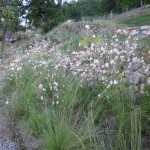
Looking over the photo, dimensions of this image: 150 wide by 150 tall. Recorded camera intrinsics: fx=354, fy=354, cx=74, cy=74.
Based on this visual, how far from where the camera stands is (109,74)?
425 cm

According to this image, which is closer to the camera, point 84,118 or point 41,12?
point 84,118

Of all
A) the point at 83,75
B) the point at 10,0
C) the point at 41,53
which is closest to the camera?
the point at 83,75

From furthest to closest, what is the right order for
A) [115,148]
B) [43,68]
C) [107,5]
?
[107,5] < [43,68] < [115,148]

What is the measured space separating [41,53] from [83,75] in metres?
2.72

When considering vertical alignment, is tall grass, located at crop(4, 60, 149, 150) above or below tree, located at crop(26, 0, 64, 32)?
below

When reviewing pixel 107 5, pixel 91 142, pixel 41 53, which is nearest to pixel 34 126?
pixel 91 142

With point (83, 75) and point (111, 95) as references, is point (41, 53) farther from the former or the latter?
point (111, 95)

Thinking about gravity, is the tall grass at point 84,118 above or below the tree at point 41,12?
below

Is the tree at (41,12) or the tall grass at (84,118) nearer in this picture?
the tall grass at (84,118)

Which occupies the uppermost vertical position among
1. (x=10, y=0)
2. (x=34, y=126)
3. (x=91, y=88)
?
(x=10, y=0)

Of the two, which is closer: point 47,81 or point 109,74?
point 109,74

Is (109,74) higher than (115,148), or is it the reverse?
(109,74)

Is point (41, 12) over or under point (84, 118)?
over

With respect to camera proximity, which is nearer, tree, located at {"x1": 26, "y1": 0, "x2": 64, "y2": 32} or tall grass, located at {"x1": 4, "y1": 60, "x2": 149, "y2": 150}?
tall grass, located at {"x1": 4, "y1": 60, "x2": 149, "y2": 150}
